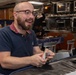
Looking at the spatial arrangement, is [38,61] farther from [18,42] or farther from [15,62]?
[18,42]

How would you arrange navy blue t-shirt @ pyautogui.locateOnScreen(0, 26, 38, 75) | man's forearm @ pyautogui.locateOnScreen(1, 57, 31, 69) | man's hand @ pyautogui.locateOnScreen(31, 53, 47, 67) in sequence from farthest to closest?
navy blue t-shirt @ pyautogui.locateOnScreen(0, 26, 38, 75)
man's forearm @ pyautogui.locateOnScreen(1, 57, 31, 69)
man's hand @ pyautogui.locateOnScreen(31, 53, 47, 67)

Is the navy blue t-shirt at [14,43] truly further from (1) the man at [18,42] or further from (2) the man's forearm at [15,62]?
(2) the man's forearm at [15,62]

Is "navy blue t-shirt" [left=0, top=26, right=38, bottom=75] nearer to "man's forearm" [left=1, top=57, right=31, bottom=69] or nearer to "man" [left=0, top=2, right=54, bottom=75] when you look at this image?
"man" [left=0, top=2, right=54, bottom=75]

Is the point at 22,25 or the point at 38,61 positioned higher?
the point at 22,25

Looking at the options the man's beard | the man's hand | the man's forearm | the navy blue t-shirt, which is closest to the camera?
the man's hand

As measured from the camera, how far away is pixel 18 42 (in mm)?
2162

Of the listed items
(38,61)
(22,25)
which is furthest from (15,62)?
(22,25)

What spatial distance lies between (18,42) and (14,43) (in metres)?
0.05

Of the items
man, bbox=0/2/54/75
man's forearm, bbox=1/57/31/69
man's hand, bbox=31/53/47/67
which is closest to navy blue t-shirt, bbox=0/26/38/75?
man, bbox=0/2/54/75

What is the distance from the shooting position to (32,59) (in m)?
1.82

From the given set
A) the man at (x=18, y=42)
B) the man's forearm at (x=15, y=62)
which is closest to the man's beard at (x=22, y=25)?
the man at (x=18, y=42)

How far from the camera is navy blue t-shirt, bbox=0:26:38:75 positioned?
6.75 ft

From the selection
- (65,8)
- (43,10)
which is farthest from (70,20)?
(43,10)

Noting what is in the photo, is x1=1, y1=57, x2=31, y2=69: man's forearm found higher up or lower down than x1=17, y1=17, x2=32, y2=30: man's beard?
lower down
